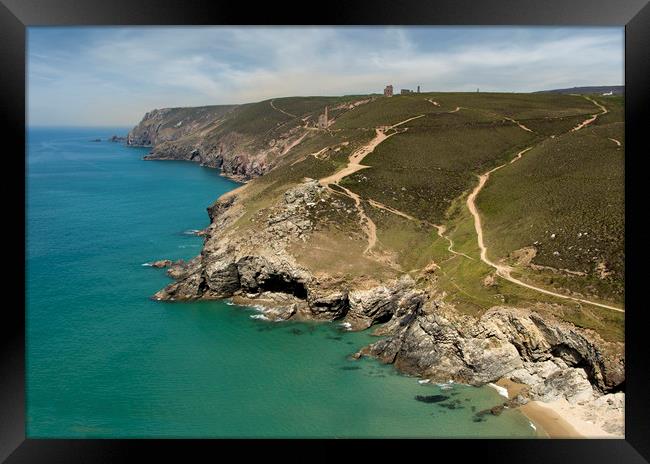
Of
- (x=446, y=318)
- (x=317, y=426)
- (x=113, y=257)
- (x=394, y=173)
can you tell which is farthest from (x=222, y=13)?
(x=113, y=257)

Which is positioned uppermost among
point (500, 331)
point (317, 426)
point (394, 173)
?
point (394, 173)

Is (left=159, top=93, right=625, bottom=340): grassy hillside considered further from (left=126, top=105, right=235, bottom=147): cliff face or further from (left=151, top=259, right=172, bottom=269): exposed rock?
(left=126, top=105, right=235, bottom=147): cliff face

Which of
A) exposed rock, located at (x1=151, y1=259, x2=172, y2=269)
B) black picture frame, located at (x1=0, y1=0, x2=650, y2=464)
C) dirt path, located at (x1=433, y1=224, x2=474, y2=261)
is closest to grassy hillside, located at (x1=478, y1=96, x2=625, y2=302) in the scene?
dirt path, located at (x1=433, y1=224, x2=474, y2=261)

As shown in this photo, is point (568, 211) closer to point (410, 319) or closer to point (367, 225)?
point (410, 319)

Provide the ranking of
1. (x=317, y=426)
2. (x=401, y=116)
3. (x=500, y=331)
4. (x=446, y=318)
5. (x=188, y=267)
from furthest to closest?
(x=401, y=116), (x=188, y=267), (x=446, y=318), (x=500, y=331), (x=317, y=426)

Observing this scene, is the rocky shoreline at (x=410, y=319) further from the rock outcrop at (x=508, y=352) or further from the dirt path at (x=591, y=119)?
the dirt path at (x=591, y=119)
